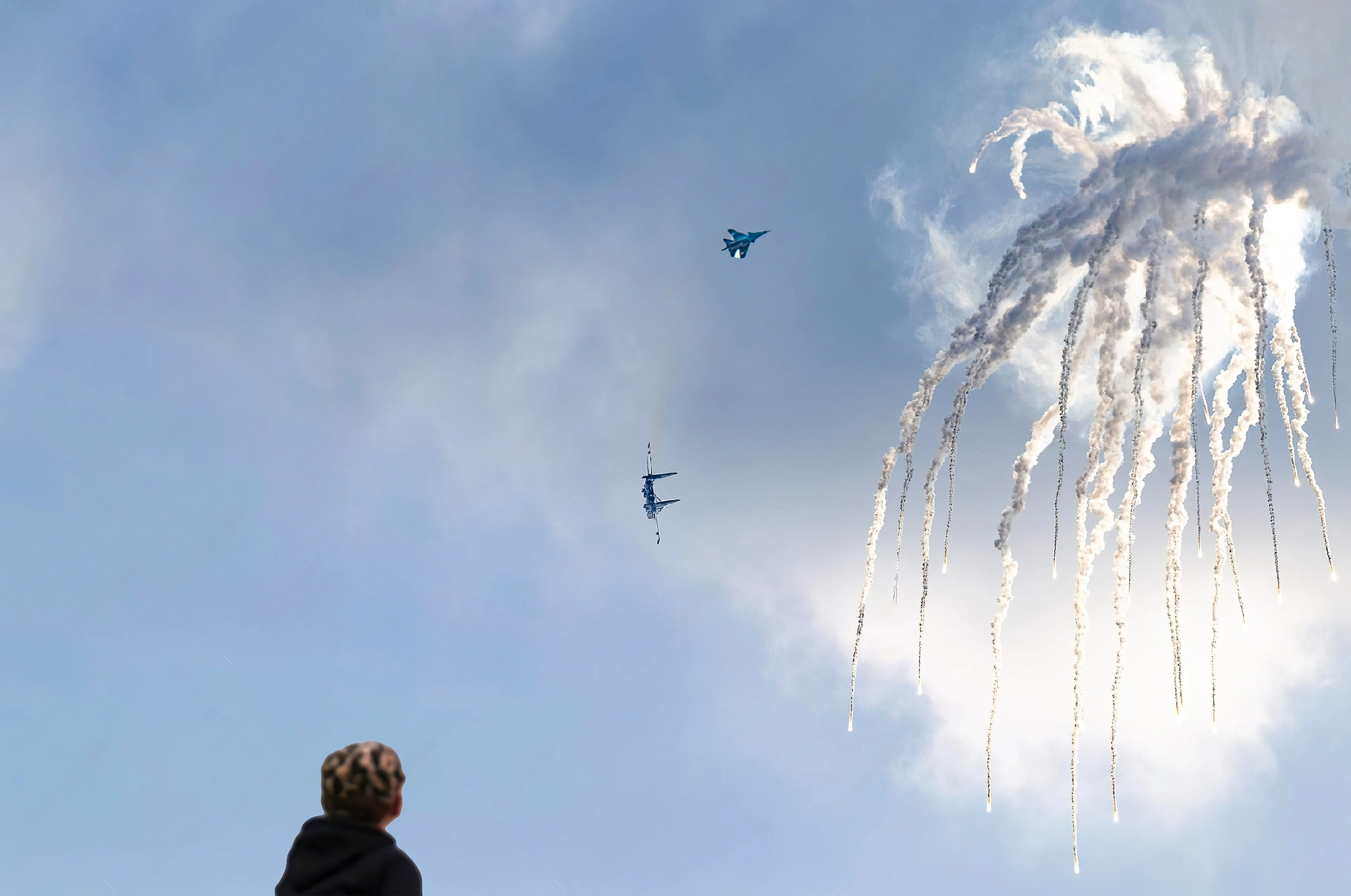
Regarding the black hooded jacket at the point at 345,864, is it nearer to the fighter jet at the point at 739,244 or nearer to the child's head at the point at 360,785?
the child's head at the point at 360,785

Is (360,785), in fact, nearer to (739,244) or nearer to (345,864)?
(345,864)

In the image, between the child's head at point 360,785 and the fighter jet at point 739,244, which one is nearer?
the child's head at point 360,785

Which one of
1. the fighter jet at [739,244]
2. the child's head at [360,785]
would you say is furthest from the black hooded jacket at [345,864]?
the fighter jet at [739,244]

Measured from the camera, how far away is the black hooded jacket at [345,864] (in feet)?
21.2

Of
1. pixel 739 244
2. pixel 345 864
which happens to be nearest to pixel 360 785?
pixel 345 864

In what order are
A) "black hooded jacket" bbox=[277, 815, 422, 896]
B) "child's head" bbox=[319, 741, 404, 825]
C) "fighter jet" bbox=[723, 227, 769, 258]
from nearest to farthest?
"black hooded jacket" bbox=[277, 815, 422, 896]
"child's head" bbox=[319, 741, 404, 825]
"fighter jet" bbox=[723, 227, 769, 258]

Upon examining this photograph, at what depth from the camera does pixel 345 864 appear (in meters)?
6.59

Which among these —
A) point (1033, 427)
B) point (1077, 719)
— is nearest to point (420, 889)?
point (1077, 719)

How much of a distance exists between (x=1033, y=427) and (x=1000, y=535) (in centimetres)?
950

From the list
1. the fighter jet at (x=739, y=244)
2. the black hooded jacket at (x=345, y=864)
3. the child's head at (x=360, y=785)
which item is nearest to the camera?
the black hooded jacket at (x=345, y=864)

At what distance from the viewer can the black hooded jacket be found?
254 inches

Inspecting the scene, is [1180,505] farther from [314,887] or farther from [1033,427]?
[314,887]

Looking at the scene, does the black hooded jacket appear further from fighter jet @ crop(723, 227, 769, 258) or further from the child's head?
fighter jet @ crop(723, 227, 769, 258)

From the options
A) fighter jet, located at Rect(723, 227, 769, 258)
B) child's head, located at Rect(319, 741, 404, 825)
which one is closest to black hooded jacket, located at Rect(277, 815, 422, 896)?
child's head, located at Rect(319, 741, 404, 825)
